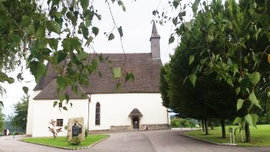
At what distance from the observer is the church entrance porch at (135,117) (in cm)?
4422

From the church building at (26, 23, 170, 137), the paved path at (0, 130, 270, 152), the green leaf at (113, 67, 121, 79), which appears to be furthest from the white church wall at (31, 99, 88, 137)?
the green leaf at (113, 67, 121, 79)

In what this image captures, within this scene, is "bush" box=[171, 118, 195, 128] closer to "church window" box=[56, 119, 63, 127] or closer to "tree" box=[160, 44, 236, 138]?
"church window" box=[56, 119, 63, 127]

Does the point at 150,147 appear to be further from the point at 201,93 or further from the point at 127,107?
the point at 127,107

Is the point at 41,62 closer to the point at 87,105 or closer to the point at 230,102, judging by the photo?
the point at 230,102

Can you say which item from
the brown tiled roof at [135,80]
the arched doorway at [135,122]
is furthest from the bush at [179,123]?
the arched doorway at [135,122]

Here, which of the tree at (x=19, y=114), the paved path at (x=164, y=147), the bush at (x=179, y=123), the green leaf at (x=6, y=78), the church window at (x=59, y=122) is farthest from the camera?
the tree at (x=19, y=114)

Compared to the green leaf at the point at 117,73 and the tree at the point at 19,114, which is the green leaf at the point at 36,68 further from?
the tree at the point at 19,114

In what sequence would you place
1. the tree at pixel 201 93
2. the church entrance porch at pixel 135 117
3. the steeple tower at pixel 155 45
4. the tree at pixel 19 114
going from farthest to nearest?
the tree at pixel 19 114 → the steeple tower at pixel 155 45 → the church entrance porch at pixel 135 117 → the tree at pixel 201 93

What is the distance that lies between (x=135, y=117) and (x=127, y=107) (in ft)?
6.81

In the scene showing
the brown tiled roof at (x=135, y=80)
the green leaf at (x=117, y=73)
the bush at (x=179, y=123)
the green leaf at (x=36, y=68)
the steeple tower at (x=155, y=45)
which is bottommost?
the bush at (x=179, y=123)

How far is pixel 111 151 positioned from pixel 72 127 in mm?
8731

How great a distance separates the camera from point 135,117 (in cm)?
4500

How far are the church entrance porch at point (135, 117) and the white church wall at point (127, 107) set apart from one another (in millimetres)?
518

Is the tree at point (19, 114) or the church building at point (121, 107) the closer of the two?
the church building at point (121, 107)
